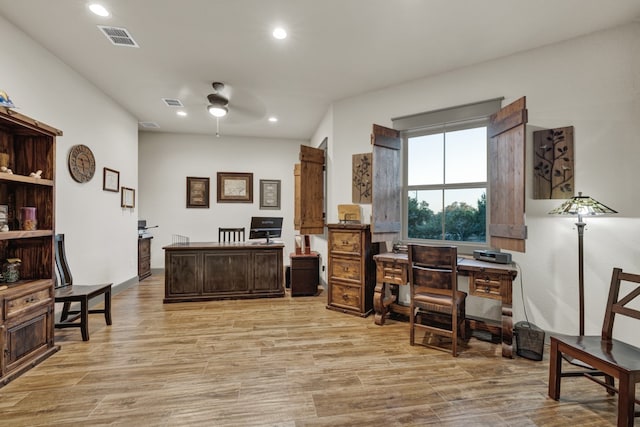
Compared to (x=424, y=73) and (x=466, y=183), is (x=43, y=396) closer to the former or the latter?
(x=466, y=183)

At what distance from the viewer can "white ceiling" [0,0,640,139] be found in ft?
7.75

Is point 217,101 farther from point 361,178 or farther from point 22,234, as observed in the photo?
point 22,234

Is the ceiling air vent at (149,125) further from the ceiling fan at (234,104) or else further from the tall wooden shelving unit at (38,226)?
the tall wooden shelving unit at (38,226)

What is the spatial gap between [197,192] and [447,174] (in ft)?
16.6

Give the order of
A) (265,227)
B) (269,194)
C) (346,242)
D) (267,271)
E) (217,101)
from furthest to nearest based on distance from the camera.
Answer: (269,194)
(265,227)
(267,271)
(217,101)
(346,242)

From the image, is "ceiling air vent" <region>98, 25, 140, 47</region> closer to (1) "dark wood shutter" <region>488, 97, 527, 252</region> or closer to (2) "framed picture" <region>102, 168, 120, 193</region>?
(2) "framed picture" <region>102, 168, 120, 193</region>

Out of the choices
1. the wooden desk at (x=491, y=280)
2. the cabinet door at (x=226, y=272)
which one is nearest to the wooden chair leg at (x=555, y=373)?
the wooden desk at (x=491, y=280)

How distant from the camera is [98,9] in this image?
7.82 feet

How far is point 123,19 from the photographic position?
2.50m

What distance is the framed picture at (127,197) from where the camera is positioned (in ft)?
15.4

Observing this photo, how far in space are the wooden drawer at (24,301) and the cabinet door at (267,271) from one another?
7.67 feet

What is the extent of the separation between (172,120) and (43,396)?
180 inches

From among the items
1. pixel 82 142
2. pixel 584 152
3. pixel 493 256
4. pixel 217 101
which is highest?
pixel 217 101

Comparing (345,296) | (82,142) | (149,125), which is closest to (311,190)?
(345,296)
